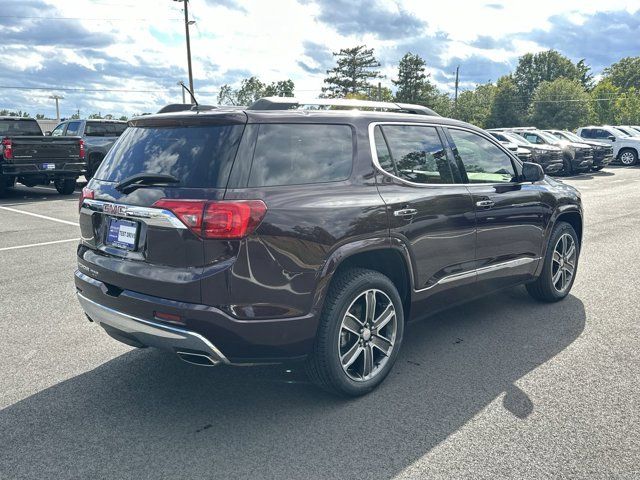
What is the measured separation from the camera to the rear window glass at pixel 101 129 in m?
17.9

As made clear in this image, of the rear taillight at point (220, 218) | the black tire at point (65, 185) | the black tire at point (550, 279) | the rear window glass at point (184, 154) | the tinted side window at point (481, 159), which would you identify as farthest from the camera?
the black tire at point (65, 185)

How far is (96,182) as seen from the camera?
12.1 ft

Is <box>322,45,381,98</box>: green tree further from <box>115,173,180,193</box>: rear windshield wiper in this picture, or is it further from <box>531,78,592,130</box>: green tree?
<box>115,173,180,193</box>: rear windshield wiper

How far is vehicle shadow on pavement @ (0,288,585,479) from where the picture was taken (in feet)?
9.21

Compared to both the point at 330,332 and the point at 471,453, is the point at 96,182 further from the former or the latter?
the point at 471,453

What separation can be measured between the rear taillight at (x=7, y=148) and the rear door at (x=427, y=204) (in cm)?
1284

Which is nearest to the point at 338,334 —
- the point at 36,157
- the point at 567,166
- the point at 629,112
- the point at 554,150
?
the point at 36,157

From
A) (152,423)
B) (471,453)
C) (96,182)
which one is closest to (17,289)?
(96,182)

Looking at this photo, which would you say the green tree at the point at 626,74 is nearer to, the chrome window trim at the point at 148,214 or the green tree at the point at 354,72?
the green tree at the point at 354,72

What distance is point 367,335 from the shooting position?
11.7 ft

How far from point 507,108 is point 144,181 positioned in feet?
309

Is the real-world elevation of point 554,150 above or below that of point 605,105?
below

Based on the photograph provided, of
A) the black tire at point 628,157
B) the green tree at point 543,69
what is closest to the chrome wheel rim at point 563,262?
the black tire at point 628,157

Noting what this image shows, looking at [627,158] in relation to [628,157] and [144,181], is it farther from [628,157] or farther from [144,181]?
[144,181]
